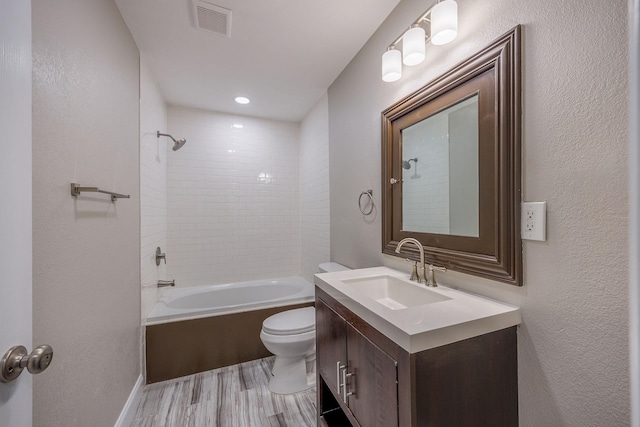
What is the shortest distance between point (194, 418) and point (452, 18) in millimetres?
2483

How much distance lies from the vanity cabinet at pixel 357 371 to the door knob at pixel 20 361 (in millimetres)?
865

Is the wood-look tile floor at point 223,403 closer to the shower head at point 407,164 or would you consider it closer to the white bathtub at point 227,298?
the white bathtub at point 227,298

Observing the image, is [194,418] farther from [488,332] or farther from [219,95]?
[219,95]

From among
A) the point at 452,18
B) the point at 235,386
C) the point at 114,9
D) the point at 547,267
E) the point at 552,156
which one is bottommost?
the point at 235,386

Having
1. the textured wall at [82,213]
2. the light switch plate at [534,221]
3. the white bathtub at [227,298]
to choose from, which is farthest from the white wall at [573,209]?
the white bathtub at [227,298]

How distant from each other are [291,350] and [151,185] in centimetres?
174

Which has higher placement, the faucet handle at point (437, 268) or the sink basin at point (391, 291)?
the faucet handle at point (437, 268)

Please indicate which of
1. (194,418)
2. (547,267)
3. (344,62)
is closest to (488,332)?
(547,267)

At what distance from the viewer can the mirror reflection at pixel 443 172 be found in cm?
115

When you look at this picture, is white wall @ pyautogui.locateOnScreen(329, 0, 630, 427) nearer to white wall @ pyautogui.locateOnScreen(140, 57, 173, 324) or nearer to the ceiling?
the ceiling

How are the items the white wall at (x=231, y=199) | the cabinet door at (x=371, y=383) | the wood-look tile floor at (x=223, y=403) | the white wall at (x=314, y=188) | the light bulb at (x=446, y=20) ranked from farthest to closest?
the white wall at (x=231, y=199) → the white wall at (x=314, y=188) → the wood-look tile floor at (x=223, y=403) → the light bulb at (x=446, y=20) → the cabinet door at (x=371, y=383)

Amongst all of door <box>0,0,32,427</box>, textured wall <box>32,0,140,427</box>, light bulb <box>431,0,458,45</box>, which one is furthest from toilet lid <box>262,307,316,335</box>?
light bulb <box>431,0,458,45</box>

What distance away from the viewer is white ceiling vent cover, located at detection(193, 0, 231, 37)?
4.94 ft

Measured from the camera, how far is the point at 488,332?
0.89m
